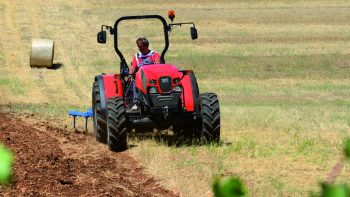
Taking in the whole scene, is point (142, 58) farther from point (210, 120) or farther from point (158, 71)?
point (210, 120)

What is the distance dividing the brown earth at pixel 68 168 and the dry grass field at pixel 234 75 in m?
0.27

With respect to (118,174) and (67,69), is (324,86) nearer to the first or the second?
(67,69)

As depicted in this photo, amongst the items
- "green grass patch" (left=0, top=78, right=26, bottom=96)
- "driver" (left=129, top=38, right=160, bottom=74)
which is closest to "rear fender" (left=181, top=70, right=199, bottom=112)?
"driver" (left=129, top=38, right=160, bottom=74)

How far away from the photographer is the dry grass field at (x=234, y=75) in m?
8.73

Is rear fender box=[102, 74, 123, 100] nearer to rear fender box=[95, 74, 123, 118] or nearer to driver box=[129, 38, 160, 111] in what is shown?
rear fender box=[95, 74, 123, 118]

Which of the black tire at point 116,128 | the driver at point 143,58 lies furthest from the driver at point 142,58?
the black tire at point 116,128

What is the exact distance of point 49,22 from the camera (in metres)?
34.4

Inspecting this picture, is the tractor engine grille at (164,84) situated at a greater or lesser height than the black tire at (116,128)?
greater

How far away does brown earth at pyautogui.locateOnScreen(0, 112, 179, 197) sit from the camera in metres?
7.43

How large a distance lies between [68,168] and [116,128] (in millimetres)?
1535

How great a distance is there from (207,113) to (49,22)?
24.9 meters

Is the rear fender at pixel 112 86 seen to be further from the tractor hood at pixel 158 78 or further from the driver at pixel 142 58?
the tractor hood at pixel 158 78

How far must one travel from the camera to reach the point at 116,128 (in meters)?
10.1

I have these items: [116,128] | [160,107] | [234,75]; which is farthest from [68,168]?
[234,75]
